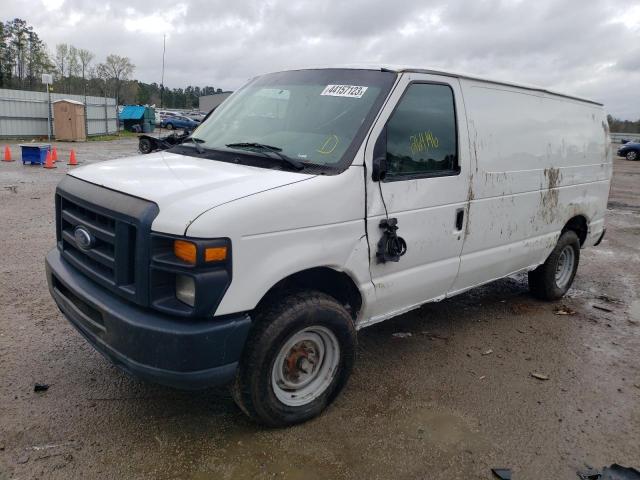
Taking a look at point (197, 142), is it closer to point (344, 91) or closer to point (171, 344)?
point (344, 91)

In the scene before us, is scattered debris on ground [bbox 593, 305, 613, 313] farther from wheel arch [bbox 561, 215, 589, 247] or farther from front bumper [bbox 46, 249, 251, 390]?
front bumper [bbox 46, 249, 251, 390]

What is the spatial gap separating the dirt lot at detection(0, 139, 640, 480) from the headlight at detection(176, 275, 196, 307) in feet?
3.15

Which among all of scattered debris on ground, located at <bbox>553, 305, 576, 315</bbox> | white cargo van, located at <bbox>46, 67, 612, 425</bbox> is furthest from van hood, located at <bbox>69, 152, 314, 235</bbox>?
scattered debris on ground, located at <bbox>553, 305, 576, 315</bbox>

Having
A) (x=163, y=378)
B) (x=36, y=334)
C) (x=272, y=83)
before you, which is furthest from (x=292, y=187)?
(x=36, y=334)

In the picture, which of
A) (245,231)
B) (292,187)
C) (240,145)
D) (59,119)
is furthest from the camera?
(59,119)

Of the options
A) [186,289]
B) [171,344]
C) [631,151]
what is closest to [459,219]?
[186,289]

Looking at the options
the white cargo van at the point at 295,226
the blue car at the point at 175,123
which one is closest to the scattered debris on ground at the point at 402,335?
the white cargo van at the point at 295,226

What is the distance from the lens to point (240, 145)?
3.52 metres

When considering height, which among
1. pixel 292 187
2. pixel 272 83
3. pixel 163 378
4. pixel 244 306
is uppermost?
pixel 272 83

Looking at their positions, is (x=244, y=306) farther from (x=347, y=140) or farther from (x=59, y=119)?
(x=59, y=119)

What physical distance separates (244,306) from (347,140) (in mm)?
1266

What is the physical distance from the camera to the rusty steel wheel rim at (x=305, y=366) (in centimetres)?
310

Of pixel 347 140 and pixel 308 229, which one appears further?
pixel 347 140

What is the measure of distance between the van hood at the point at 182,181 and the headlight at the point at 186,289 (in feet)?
0.83
